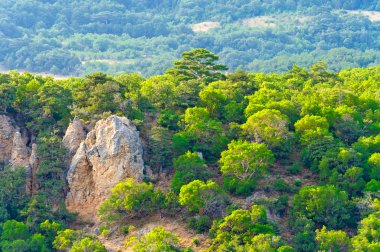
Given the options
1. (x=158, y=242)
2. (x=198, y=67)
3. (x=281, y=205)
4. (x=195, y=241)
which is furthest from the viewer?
(x=198, y=67)

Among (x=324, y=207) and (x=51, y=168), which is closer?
(x=324, y=207)

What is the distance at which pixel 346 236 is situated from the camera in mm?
48750

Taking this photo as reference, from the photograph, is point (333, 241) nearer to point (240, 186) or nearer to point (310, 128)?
point (240, 186)

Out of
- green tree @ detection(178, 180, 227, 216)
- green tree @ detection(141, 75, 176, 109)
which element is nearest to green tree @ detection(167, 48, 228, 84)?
green tree @ detection(141, 75, 176, 109)

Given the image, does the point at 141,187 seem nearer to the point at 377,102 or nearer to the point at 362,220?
the point at 362,220

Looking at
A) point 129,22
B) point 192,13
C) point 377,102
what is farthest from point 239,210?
point 192,13

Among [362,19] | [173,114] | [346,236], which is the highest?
[173,114]

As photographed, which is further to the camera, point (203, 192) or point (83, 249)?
point (203, 192)

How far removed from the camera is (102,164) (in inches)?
2087

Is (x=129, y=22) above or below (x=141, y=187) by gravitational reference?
below

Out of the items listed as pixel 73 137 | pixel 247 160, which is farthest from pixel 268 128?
pixel 73 137

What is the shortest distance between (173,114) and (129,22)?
130 meters

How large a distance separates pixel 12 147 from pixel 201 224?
555 inches

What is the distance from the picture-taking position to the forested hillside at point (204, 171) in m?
48.6
